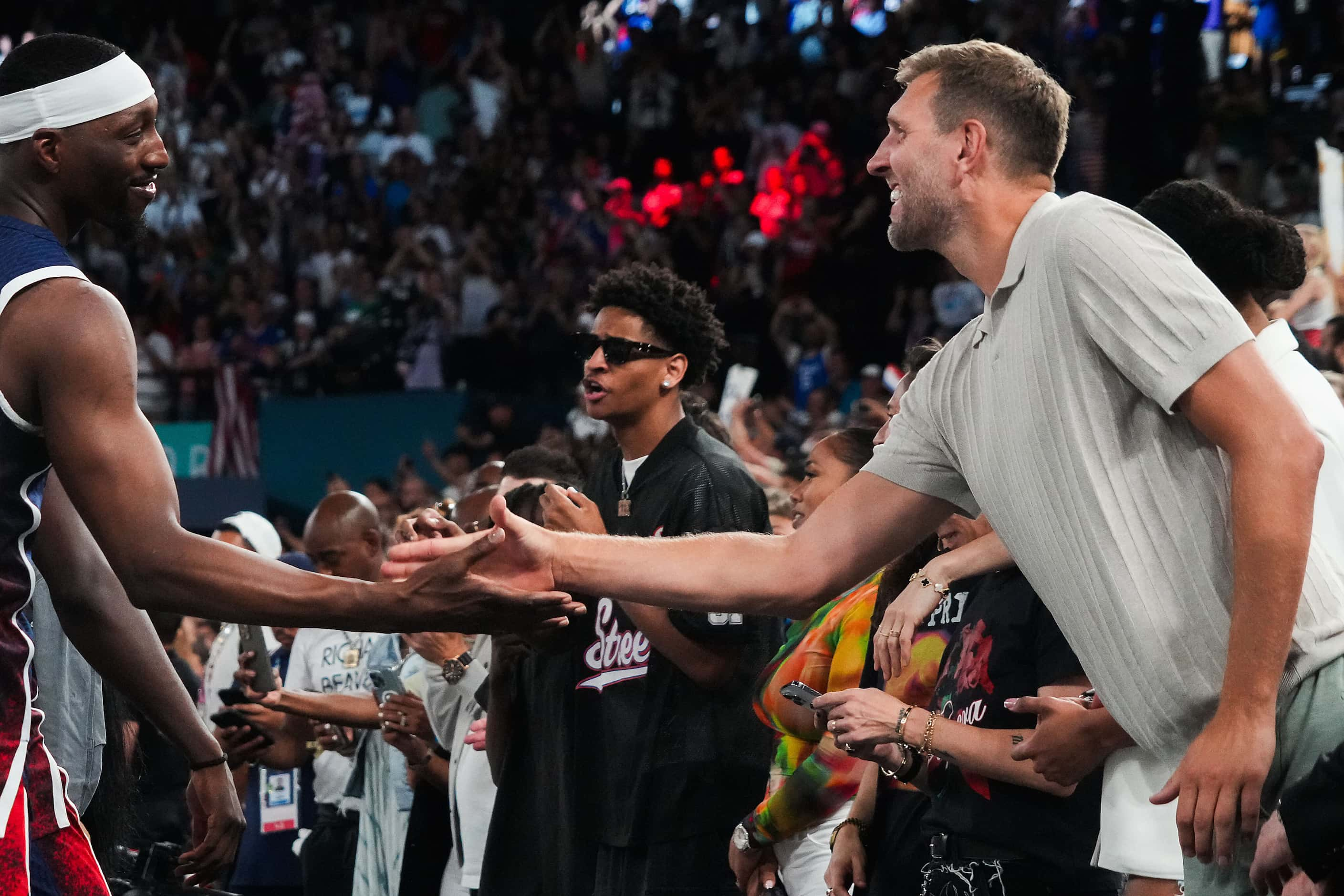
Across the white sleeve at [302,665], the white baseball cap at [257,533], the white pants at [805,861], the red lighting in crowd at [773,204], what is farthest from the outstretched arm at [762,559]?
the red lighting in crowd at [773,204]

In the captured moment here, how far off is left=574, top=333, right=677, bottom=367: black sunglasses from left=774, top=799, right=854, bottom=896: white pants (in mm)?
1521

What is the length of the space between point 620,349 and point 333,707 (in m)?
1.58

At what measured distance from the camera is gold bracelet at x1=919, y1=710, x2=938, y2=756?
132 inches

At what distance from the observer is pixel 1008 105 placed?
296cm

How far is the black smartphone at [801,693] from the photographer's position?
3.67 metres

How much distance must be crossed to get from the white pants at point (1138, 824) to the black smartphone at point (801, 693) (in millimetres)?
792

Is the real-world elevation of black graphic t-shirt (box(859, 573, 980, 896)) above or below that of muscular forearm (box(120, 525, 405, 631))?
below

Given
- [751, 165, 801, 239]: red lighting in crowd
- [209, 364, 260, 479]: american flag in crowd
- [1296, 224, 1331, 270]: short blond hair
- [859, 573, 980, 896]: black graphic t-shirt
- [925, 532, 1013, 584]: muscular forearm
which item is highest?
[925, 532, 1013, 584]: muscular forearm

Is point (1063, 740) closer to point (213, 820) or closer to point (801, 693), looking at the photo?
point (801, 693)

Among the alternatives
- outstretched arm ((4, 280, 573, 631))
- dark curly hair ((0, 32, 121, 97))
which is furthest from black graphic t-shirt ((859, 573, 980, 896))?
dark curly hair ((0, 32, 121, 97))

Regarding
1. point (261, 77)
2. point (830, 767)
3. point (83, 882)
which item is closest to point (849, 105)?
point (261, 77)

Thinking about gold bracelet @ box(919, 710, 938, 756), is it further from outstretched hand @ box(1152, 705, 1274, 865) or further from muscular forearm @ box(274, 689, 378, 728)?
muscular forearm @ box(274, 689, 378, 728)

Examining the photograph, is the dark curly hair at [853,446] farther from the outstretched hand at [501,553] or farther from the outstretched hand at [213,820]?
the outstretched hand at [213,820]

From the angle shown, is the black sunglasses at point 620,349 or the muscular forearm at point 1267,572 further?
the black sunglasses at point 620,349
